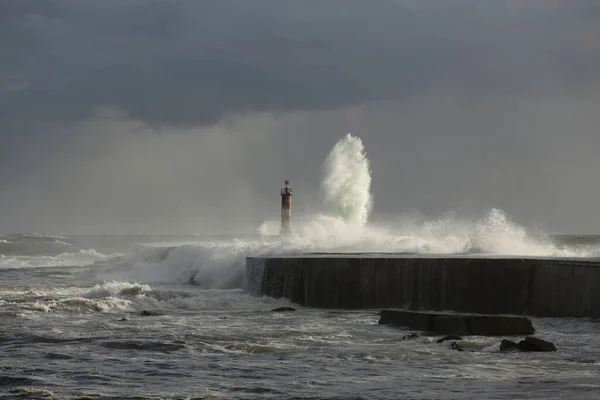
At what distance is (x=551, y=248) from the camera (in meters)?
30.3

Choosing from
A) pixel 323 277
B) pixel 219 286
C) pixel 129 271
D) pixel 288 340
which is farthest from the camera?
pixel 129 271

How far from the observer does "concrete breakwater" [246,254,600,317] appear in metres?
18.8

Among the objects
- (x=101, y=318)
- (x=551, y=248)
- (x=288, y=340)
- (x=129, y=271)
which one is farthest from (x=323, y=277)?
(x=129, y=271)

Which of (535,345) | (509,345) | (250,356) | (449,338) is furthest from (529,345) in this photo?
(250,356)

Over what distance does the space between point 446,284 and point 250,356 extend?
787cm

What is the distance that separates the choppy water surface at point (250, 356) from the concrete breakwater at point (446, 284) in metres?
0.74

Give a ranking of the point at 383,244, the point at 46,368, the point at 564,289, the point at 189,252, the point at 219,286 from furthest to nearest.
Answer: the point at 189,252, the point at 383,244, the point at 219,286, the point at 564,289, the point at 46,368

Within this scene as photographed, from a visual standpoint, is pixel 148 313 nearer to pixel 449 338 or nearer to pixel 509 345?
pixel 449 338

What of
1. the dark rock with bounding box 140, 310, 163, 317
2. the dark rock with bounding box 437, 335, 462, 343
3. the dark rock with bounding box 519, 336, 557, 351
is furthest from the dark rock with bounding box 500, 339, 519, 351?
the dark rock with bounding box 140, 310, 163, 317

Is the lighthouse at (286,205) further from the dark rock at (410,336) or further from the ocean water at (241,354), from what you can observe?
the dark rock at (410,336)

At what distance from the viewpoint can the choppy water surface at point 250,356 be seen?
10711mm

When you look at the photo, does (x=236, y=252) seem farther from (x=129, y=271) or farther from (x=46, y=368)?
(x=46, y=368)

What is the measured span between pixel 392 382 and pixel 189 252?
28.3 meters

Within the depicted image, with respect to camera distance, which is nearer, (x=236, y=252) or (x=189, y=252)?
(x=236, y=252)
